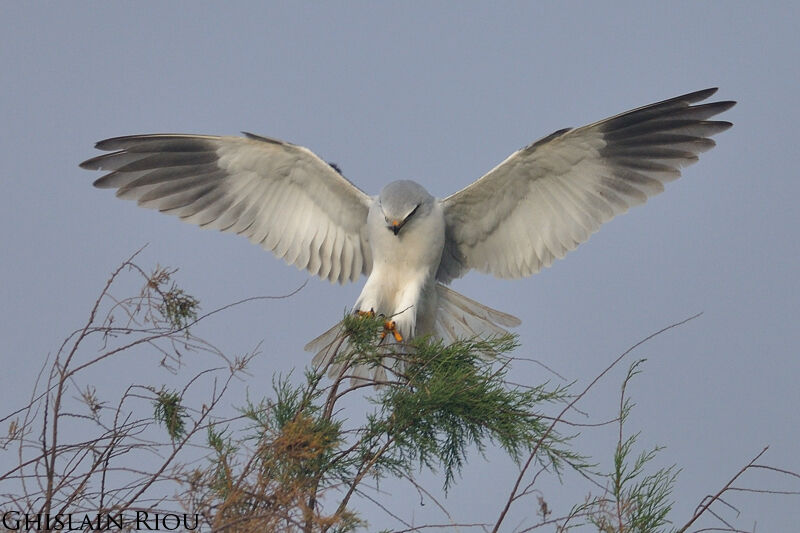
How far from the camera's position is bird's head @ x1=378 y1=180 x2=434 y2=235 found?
5922 mm

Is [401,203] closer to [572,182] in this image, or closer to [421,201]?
[421,201]

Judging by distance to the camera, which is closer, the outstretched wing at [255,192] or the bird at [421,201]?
the bird at [421,201]

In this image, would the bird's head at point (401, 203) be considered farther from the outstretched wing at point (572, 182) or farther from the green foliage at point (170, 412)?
the green foliage at point (170, 412)

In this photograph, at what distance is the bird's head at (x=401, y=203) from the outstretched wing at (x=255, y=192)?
0.51m

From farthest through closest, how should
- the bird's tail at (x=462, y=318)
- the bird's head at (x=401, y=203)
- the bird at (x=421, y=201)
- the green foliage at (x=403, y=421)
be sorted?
the bird's tail at (x=462, y=318) → the bird at (x=421, y=201) → the bird's head at (x=401, y=203) → the green foliage at (x=403, y=421)

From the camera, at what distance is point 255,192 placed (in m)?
6.78

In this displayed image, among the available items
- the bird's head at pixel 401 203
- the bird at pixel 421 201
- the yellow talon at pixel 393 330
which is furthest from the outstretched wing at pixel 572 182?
the yellow talon at pixel 393 330

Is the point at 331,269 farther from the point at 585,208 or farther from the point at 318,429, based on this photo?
the point at 318,429

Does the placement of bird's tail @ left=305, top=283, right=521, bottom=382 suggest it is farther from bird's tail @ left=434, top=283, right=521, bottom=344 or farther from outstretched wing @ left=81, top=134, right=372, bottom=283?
outstretched wing @ left=81, top=134, right=372, bottom=283

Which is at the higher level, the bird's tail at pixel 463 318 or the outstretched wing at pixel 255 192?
the outstretched wing at pixel 255 192

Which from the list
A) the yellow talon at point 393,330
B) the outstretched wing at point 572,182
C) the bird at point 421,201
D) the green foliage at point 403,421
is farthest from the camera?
the outstretched wing at point 572,182

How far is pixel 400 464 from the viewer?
12.6 feet

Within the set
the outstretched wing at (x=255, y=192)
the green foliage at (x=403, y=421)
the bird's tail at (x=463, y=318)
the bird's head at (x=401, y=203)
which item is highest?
the outstretched wing at (x=255, y=192)

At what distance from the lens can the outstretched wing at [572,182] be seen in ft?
20.5
